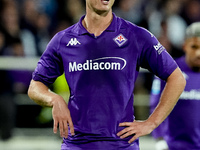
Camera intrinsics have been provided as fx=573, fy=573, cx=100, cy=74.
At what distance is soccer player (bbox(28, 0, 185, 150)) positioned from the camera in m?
3.71

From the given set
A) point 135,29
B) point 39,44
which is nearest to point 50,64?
point 135,29

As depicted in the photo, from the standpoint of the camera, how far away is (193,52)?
18.3 ft

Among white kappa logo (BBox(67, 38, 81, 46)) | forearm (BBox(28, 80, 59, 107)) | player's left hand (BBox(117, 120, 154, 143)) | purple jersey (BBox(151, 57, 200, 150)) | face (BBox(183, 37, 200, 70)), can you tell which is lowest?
purple jersey (BBox(151, 57, 200, 150))

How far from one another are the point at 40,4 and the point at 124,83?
658cm

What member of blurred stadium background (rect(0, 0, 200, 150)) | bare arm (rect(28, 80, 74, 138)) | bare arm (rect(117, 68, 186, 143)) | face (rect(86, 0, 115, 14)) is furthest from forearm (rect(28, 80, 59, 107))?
blurred stadium background (rect(0, 0, 200, 150))

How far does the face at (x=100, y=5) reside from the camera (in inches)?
149

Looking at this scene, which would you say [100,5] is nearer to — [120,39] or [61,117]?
Result: [120,39]

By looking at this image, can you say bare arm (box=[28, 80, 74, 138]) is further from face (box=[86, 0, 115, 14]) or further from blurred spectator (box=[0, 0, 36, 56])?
blurred spectator (box=[0, 0, 36, 56])

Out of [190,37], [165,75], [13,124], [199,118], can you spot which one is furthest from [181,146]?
[13,124]

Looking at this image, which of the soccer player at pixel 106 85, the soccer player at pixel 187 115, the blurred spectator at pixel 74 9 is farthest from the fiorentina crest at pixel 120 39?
the blurred spectator at pixel 74 9

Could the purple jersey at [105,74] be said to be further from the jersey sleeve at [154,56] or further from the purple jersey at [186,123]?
the purple jersey at [186,123]

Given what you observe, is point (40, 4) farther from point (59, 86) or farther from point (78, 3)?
point (59, 86)

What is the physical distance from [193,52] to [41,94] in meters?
2.20

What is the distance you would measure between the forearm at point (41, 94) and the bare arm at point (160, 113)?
49 cm
